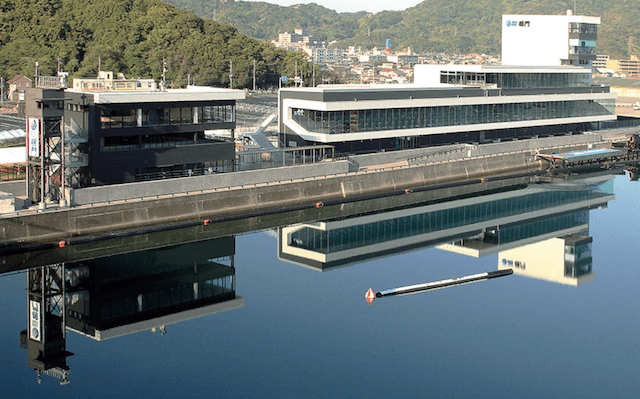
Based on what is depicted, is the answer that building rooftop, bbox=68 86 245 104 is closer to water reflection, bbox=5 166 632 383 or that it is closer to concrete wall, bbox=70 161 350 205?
concrete wall, bbox=70 161 350 205

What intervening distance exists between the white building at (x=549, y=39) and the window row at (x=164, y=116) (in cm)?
4725

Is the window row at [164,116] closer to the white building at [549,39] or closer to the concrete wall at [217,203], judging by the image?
the concrete wall at [217,203]

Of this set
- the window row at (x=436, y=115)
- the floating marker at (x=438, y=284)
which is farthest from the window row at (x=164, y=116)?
the floating marker at (x=438, y=284)

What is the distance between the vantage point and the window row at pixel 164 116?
56219 mm

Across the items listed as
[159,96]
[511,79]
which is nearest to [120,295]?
[159,96]

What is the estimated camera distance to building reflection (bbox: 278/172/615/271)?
53.0m

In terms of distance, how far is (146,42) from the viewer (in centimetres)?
15000

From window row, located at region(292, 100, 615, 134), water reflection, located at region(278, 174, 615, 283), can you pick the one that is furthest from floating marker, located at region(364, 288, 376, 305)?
window row, located at region(292, 100, 615, 134)

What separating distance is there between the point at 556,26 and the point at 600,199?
31.0 m

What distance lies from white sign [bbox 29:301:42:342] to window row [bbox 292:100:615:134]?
33.6 m

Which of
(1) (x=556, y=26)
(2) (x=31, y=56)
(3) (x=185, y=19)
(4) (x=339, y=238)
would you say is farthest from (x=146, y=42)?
(4) (x=339, y=238)

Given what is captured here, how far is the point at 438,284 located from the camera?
45500 mm

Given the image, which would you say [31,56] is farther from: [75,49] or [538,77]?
[538,77]

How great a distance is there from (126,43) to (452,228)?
10417cm
